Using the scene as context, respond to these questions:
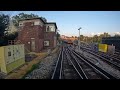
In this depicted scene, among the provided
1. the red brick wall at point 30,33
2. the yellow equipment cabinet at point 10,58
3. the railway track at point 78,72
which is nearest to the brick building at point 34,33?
the red brick wall at point 30,33

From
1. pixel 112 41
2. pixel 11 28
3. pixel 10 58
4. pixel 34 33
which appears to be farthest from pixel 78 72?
pixel 112 41

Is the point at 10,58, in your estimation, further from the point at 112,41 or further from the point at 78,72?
the point at 112,41

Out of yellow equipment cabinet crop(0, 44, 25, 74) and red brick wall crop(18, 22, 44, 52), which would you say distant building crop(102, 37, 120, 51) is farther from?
yellow equipment cabinet crop(0, 44, 25, 74)

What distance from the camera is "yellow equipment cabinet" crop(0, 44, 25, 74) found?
8280 mm

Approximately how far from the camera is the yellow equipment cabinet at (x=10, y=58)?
27.2ft

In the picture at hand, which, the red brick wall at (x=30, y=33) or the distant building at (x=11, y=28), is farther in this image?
the red brick wall at (x=30, y=33)

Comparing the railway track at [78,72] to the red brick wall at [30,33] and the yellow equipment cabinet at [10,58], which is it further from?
the yellow equipment cabinet at [10,58]

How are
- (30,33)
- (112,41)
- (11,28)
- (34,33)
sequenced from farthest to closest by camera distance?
1. (112,41)
2. (34,33)
3. (30,33)
4. (11,28)

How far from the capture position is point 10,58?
9336 mm

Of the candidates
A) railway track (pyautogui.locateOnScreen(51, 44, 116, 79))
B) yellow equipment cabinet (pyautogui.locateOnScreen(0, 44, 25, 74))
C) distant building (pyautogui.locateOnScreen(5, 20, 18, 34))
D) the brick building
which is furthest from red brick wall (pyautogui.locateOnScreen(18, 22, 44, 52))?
railway track (pyautogui.locateOnScreen(51, 44, 116, 79))
